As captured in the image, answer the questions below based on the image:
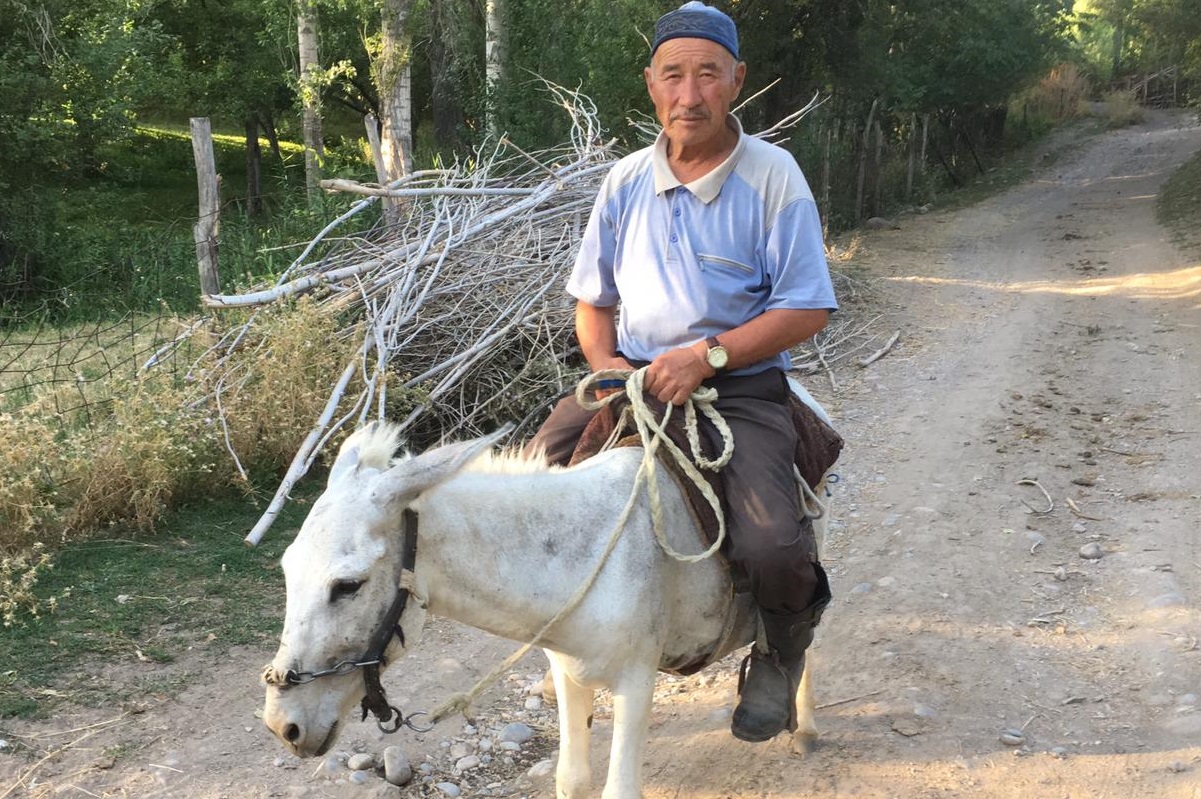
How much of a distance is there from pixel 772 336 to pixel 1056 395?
19.9ft

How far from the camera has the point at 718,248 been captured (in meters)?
2.73

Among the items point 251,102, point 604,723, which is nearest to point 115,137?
point 251,102

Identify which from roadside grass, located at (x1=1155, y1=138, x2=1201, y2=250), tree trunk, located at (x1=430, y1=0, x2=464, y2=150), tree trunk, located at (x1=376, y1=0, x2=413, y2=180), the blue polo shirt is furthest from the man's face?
roadside grass, located at (x1=1155, y1=138, x2=1201, y2=250)

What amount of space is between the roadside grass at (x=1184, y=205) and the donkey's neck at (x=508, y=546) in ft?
46.0

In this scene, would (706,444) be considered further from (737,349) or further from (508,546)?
(508,546)

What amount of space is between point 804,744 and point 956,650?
40.2 inches

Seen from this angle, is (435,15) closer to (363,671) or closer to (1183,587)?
(1183,587)

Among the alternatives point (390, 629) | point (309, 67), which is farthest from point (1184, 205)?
point (390, 629)

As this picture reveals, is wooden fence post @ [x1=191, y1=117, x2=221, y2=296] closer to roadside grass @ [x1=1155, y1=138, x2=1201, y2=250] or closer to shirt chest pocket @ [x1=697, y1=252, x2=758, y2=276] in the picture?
shirt chest pocket @ [x1=697, y1=252, x2=758, y2=276]

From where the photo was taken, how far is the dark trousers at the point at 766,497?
2631 millimetres

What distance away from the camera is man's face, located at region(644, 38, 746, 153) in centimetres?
268

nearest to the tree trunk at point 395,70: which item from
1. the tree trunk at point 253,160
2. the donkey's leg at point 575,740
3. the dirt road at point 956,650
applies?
the dirt road at point 956,650

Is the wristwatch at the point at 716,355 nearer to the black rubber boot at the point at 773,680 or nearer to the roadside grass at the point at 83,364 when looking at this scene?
the black rubber boot at the point at 773,680

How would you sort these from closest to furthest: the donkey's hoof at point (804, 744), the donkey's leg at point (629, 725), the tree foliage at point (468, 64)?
the donkey's leg at point (629, 725) < the donkey's hoof at point (804, 744) < the tree foliage at point (468, 64)
